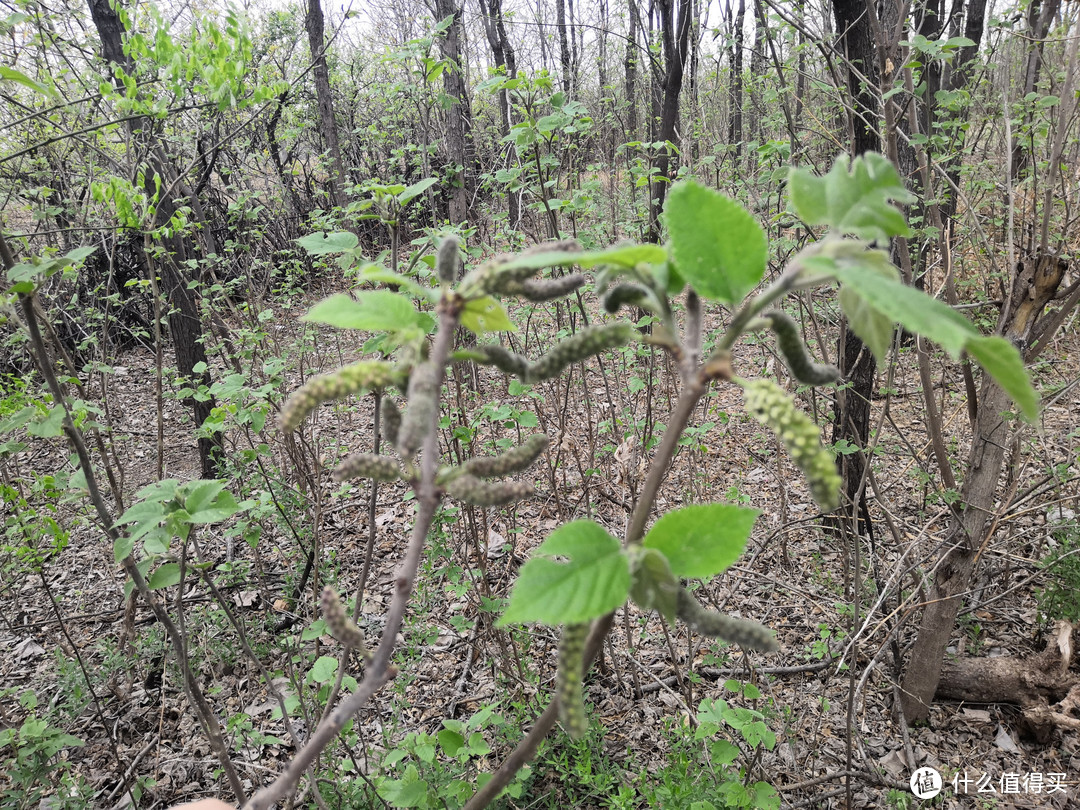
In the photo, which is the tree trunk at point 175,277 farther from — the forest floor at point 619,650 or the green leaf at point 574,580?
the green leaf at point 574,580

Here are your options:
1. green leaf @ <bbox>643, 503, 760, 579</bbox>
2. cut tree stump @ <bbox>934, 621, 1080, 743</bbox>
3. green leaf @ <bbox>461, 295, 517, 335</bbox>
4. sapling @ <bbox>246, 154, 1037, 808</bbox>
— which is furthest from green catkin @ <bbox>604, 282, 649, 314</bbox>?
cut tree stump @ <bbox>934, 621, 1080, 743</bbox>

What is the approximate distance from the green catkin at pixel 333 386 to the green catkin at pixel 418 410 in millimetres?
31

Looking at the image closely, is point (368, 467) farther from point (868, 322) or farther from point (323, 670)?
point (323, 670)

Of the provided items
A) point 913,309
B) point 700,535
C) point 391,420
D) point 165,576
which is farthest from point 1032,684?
point 165,576

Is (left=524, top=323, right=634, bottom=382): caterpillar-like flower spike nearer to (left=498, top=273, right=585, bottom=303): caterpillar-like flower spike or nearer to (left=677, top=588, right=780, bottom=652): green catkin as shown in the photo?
(left=498, top=273, right=585, bottom=303): caterpillar-like flower spike

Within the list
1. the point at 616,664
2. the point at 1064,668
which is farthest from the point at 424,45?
the point at 1064,668

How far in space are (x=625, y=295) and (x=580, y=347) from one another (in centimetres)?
7

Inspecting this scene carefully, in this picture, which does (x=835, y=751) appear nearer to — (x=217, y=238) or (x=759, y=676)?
(x=759, y=676)

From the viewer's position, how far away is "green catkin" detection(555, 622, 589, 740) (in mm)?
485

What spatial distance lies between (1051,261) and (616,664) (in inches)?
102

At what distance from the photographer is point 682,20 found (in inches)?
209

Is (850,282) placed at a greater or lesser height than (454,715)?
greater

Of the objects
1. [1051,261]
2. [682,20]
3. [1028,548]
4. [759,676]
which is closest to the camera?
[1051,261]

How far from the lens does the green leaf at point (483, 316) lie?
22.9 inches
